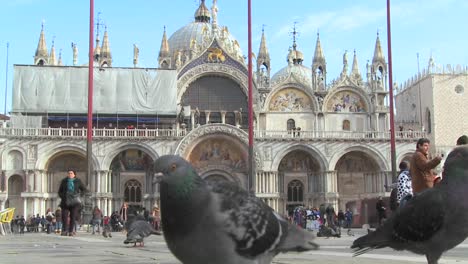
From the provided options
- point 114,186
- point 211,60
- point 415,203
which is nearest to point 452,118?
point 211,60

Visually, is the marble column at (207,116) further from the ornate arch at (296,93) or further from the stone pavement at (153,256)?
the stone pavement at (153,256)

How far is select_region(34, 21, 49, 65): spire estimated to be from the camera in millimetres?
44781

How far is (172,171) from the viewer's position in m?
3.78

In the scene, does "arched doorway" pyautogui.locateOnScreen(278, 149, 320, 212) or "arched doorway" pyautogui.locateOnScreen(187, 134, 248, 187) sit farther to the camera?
"arched doorway" pyautogui.locateOnScreen(278, 149, 320, 212)

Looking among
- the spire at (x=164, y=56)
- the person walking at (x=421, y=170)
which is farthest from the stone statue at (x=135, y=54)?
the person walking at (x=421, y=170)

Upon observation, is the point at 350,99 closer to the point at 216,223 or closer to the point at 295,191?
the point at 295,191

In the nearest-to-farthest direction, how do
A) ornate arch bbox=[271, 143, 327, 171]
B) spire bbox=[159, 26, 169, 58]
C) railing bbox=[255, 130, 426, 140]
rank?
ornate arch bbox=[271, 143, 327, 171]
railing bbox=[255, 130, 426, 140]
spire bbox=[159, 26, 169, 58]

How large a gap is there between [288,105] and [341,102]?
358cm

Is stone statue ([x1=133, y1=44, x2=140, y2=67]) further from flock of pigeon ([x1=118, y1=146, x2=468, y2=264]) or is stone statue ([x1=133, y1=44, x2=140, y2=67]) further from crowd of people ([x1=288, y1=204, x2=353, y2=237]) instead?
flock of pigeon ([x1=118, y1=146, x2=468, y2=264])

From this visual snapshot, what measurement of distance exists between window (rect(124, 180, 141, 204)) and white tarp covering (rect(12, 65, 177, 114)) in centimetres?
453

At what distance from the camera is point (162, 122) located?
40844mm

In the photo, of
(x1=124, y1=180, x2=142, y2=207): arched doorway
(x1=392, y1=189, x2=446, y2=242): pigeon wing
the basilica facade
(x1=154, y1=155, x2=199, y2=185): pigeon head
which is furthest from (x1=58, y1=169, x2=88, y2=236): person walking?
(x1=124, y1=180, x2=142, y2=207): arched doorway

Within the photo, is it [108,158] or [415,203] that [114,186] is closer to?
[108,158]

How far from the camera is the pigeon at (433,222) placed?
4762 millimetres
